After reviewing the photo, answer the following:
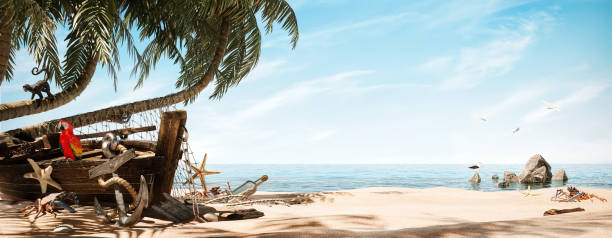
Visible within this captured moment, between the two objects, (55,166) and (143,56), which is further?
(143,56)

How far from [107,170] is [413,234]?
15.0 feet

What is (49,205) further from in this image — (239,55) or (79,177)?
(239,55)

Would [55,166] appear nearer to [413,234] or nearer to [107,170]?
[107,170]

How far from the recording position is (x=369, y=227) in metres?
5.07

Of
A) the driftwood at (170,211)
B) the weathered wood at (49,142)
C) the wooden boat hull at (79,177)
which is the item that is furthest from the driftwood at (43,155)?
the driftwood at (170,211)

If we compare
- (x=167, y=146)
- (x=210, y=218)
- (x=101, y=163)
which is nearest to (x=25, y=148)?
(x=101, y=163)

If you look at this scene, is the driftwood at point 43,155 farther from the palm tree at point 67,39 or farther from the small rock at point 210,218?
the small rock at point 210,218

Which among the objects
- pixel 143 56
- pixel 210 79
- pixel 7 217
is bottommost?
pixel 7 217

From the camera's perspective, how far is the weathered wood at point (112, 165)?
227 inches

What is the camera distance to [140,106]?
10.4m

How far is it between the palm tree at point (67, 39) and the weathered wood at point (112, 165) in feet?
10.2

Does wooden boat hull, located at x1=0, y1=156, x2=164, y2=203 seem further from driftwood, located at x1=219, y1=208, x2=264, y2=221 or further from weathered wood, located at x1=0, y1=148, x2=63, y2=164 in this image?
driftwood, located at x1=219, y1=208, x2=264, y2=221

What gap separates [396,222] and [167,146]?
12.5 feet

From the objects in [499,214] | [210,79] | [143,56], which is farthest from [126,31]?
[499,214]
